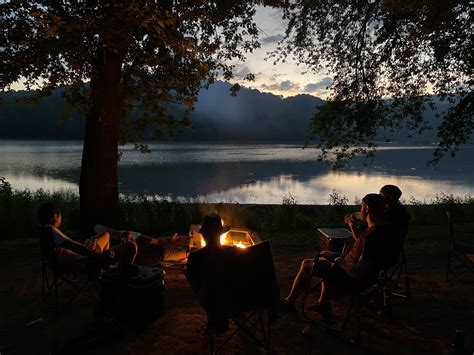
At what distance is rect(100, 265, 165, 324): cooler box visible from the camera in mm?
4035

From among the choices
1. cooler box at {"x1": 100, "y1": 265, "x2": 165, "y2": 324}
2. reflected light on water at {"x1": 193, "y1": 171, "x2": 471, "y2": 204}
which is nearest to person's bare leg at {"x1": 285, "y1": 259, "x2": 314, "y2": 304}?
cooler box at {"x1": 100, "y1": 265, "x2": 165, "y2": 324}

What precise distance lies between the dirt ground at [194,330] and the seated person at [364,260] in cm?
53

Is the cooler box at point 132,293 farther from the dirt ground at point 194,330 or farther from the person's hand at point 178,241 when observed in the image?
the person's hand at point 178,241

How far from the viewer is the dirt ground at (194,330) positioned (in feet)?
12.1

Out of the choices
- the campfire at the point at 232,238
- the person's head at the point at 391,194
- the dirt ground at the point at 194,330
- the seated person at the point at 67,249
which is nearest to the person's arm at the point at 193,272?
the dirt ground at the point at 194,330

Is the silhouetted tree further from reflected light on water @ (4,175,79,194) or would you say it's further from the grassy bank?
reflected light on water @ (4,175,79,194)

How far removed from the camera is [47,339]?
3.92m

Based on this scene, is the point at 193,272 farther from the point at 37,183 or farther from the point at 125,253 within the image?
the point at 37,183

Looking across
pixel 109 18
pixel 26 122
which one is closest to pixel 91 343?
pixel 109 18

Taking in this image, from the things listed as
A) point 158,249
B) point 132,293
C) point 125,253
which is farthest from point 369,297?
point 158,249

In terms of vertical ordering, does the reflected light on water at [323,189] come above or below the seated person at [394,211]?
below

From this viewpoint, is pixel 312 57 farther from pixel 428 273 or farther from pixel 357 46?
pixel 428 273

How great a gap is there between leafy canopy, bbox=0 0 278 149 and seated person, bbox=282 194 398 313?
168 inches

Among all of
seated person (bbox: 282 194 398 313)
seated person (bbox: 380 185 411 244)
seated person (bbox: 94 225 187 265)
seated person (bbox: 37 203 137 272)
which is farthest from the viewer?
seated person (bbox: 94 225 187 265)
